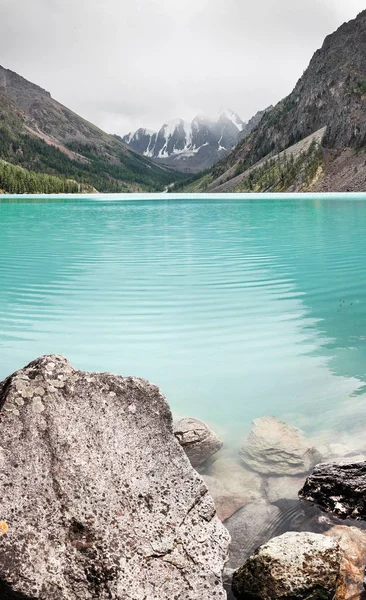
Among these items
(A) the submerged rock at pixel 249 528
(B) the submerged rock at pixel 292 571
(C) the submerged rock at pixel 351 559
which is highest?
(B) the submerged rock at pixel 292 571

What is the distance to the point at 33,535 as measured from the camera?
4.19 meters

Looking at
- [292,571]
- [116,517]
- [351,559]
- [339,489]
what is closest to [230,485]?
[339,489]

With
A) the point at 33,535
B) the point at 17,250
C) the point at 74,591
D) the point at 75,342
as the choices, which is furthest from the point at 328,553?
the point at 17,250

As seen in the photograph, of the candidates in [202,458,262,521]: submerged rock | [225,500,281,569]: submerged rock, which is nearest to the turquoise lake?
[202,458,262,521]: submerged rock

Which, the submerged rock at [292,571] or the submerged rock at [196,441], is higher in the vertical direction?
the submerged rock at [292,571]

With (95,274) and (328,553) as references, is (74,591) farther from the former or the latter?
(95,274)

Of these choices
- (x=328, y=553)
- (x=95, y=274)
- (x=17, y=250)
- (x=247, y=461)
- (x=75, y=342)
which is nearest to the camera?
(x=328, y=553)

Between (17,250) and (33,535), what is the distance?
128ft

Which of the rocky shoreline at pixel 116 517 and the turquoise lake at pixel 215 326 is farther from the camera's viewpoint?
the turquoise lake at pixel 215 326

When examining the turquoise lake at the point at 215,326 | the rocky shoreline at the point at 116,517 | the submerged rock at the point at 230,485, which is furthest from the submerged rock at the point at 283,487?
the turquoise lake at the point at 215,326

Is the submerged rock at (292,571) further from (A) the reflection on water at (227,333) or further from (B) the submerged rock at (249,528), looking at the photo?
(A) the reflection on water at (227,333)

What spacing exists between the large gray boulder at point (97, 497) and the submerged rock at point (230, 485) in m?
2.47

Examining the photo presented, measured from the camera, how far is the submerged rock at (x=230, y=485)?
726 cm

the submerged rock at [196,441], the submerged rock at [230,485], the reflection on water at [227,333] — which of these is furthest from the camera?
the reflection on water at [227,333]
